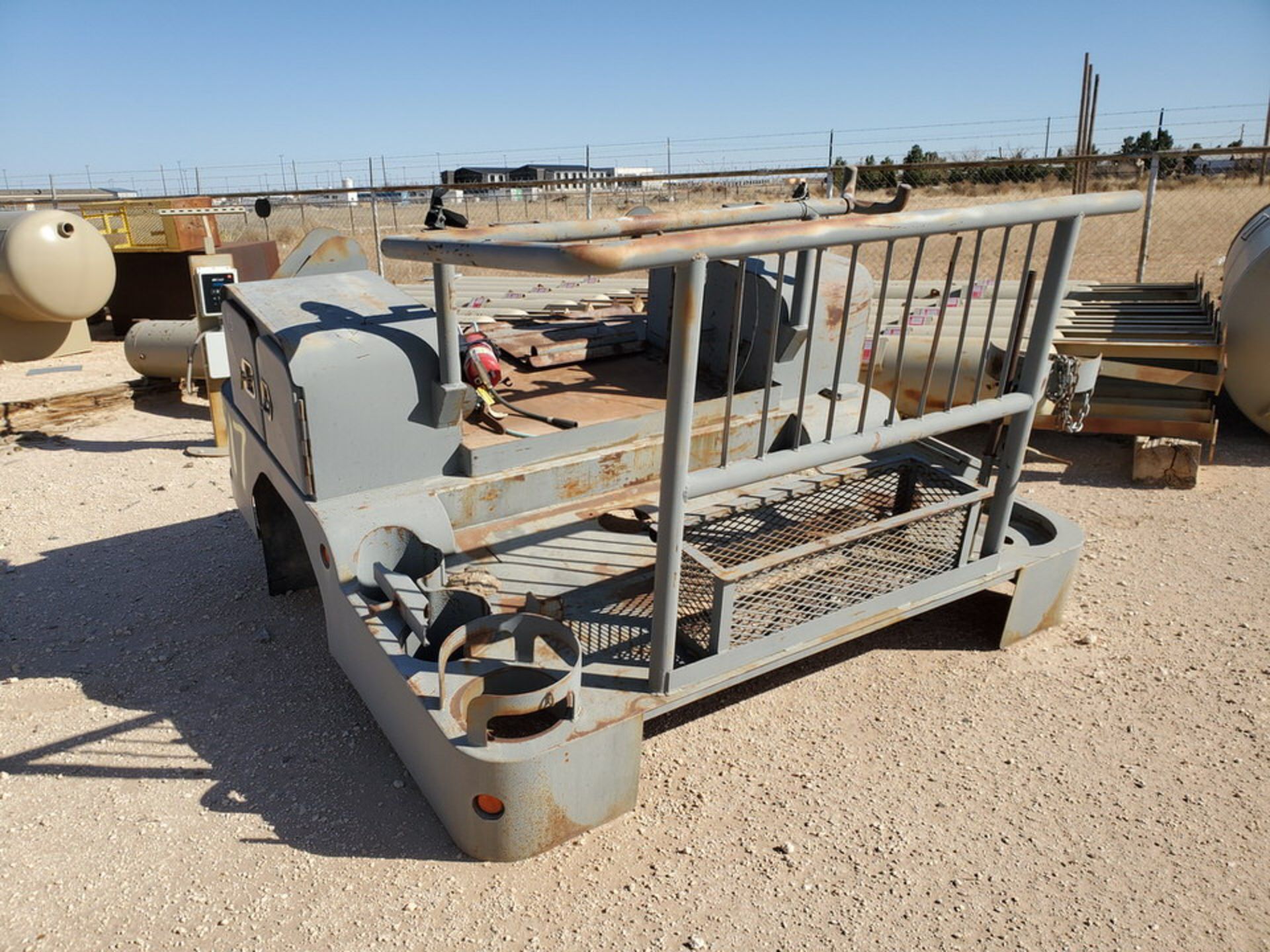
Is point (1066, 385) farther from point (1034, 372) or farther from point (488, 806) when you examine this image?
point (488, 806)

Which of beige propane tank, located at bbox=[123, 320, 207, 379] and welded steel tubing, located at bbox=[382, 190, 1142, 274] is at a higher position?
welded steel tubing, located at bbox=[382, 190, 1142, 274]

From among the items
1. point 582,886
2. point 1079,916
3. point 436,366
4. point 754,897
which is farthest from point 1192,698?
point 436,366

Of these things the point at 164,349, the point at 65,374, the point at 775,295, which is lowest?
the point at 65,374

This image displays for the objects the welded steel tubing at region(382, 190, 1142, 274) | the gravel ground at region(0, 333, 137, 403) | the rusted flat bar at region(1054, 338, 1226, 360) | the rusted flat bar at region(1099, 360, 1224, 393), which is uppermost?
the welded steel tubing at region(382, 190, 1142, 274)

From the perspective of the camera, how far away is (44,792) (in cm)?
294

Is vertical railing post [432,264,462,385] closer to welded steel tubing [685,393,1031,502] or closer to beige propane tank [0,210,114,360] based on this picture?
welded steel tubing [685,393,1031,502]

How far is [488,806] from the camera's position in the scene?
8.18 ft

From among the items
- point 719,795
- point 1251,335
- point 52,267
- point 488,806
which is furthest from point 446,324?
point 52,267

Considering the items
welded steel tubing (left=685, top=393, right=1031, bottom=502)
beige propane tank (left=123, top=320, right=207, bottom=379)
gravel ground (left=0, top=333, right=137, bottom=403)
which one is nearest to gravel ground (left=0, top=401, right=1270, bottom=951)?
welded steel tubing (left=685, top=393, right=1031, bottom=502)

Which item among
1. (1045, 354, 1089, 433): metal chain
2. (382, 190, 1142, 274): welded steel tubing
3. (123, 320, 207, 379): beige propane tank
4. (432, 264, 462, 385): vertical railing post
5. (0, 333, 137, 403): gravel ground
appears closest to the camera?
(382, 190, 1142, 274): welded steel tubing

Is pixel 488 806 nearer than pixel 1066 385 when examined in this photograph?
Yes

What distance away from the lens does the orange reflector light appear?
8.11 ft

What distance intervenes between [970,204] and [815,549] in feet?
40.3

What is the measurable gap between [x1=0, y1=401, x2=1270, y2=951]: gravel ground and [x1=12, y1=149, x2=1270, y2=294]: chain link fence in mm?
1717
